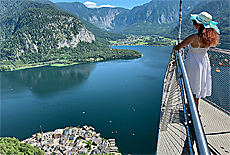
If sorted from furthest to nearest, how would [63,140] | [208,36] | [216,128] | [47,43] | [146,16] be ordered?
[146,16], [47,43], [63,140], [216,128], [208,36]

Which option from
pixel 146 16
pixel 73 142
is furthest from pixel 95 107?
pixel 146 16

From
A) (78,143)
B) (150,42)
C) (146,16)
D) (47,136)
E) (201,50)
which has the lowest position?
(78,143)

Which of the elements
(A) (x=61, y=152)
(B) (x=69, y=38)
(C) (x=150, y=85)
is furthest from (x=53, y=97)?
(B) (x=69, y=38)

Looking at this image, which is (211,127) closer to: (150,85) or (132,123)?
(132,123)

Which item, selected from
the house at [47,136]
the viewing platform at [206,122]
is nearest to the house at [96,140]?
the house at [47,136]

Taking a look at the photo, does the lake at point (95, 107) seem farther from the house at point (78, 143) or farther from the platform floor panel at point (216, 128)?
the platform floor panel at point (216, 128)

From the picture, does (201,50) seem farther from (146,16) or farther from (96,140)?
(146,16)

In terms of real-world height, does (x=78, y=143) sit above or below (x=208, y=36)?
below
